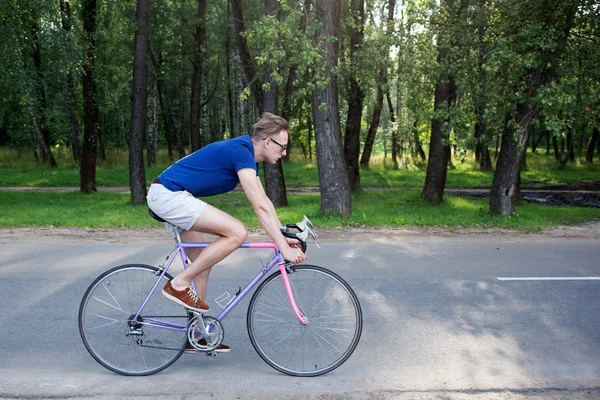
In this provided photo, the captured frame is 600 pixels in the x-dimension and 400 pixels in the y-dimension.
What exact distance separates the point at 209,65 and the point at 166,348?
38252mm

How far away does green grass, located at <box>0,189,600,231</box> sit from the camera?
1345 centimetres

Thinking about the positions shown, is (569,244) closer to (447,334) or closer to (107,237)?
(447,334)

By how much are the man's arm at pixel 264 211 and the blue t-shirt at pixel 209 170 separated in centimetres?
8

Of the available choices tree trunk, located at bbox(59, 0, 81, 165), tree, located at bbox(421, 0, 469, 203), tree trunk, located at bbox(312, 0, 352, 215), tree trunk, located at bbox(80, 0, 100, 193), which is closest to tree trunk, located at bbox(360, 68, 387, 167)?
tree, located at bbox(421, 0, 469, 203)

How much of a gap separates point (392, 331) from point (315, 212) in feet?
30.2

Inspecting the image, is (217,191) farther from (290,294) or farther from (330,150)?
(330,150)

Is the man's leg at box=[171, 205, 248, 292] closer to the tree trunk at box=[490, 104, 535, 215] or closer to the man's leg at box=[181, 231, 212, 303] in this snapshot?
the man's leg at box=[181, 231, 212, 303]

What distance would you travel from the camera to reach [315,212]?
15.0m

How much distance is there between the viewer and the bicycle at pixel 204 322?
15.5 ft

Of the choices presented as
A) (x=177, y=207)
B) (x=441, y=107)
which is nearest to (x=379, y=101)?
(x=441, y=107)

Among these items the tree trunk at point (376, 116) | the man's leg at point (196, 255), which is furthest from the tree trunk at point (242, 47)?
the man's leg at point (196, 255)

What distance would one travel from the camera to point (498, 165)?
15.7m

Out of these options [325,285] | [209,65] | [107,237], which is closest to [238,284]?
[325,285]

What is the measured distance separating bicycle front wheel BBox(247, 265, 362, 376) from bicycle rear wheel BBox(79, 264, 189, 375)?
1.95 feet
